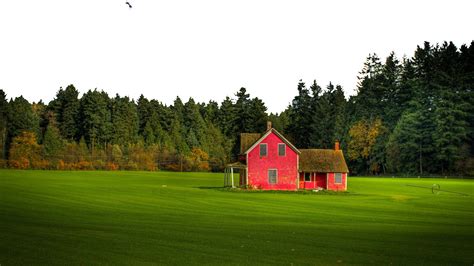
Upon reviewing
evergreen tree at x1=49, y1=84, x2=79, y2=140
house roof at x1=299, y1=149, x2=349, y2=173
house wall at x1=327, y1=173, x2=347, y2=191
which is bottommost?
house wall at x1=327, y1=173, x2=347, y2=191

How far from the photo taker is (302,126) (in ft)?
405

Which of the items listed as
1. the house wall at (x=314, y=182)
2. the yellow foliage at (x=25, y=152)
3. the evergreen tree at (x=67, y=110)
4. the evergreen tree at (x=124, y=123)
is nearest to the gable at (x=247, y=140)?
the house wall at (x=314, y=182)

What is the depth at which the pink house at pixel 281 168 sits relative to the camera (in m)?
56.7

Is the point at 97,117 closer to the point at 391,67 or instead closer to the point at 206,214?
the point at 391,67

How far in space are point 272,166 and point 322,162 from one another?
589cm

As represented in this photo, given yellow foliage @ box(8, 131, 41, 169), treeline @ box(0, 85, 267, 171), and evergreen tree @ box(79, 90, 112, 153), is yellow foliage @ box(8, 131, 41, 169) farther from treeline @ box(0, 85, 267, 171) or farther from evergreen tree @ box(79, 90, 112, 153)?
evergreen tree @ box(79, 90, 112, 153)

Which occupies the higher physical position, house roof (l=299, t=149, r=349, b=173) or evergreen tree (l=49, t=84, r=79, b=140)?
evergreen tree (l=49, t=84, r=79, b=140)

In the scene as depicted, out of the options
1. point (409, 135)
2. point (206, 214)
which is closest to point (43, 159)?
point (409, 135)

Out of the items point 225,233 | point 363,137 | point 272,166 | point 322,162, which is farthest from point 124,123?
point 225,233

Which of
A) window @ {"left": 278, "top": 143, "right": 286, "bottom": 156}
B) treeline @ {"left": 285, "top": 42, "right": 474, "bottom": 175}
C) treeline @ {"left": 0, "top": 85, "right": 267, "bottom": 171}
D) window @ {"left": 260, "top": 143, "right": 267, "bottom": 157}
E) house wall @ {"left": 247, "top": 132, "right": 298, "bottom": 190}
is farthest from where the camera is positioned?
treeline @ {"left": 0, "top": 85, "right": 267, "bottom": 171}

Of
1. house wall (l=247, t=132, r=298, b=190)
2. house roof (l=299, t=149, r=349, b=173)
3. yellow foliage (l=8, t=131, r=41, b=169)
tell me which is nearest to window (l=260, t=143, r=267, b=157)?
house wall (l=247, t=132, r=298, b=190)

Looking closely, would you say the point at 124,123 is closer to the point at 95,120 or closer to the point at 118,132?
the point at 118,132

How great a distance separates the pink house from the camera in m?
56.7

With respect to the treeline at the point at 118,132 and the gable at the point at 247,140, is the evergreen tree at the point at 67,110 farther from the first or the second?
the gable at the point at 247,140
